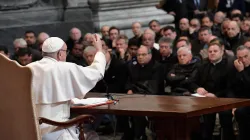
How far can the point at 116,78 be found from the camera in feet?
43.6

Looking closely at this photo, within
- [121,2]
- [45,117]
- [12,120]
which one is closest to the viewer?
[12,120]

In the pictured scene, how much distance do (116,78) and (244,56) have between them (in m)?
2.36

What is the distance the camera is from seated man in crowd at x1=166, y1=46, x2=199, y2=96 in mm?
12273

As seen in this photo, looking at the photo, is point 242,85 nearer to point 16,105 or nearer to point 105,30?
point 16,105

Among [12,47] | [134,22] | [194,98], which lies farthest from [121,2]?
[194,98]

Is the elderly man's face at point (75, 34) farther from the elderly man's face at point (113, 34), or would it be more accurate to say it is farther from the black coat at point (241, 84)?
the black coat at point (241, 84)

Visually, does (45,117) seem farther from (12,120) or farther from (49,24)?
(49,24)

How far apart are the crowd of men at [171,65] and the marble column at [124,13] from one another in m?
1.21

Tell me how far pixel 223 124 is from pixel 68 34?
250 inches

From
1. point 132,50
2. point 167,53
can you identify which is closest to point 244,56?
point 167,53

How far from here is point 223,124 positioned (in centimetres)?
1149

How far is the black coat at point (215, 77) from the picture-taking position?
1191 centimetres

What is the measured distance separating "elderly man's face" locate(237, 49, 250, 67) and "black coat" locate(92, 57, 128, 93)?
6.90ft

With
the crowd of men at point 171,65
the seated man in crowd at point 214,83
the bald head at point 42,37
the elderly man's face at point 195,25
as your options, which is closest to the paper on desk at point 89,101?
the crowd of men at point 171,65
